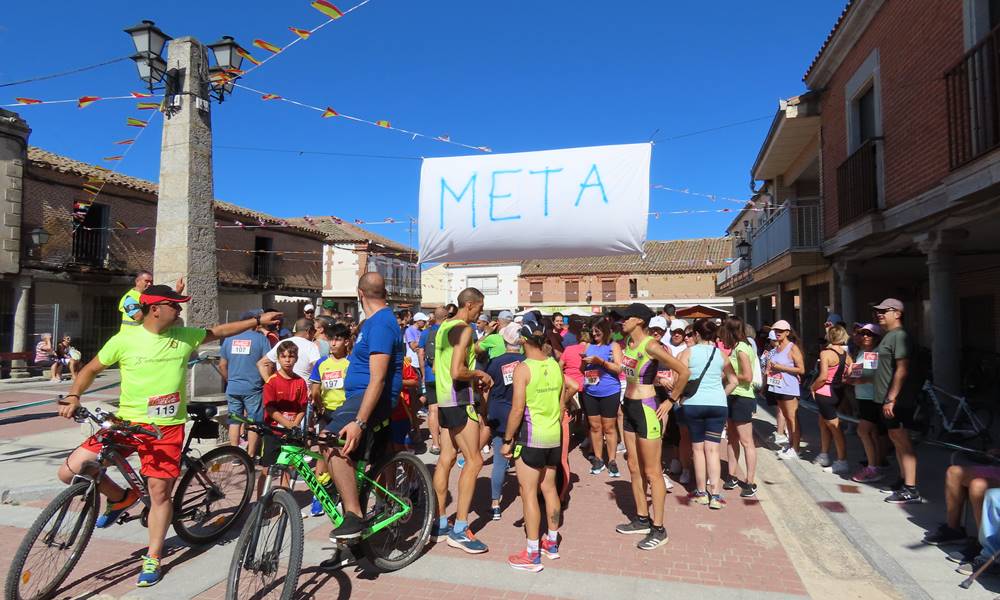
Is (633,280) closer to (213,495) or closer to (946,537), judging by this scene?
(946,537)

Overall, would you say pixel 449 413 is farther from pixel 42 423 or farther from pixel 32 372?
pixel 32 372

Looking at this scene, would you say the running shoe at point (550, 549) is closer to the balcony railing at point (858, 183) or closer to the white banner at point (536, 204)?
the white banner at point (536, 204)

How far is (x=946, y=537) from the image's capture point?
159 inches

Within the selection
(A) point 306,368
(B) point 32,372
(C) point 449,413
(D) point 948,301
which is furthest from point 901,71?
(B) point 32,372

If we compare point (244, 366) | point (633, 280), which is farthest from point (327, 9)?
point (633, 280)

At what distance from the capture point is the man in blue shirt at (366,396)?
11.1 feet

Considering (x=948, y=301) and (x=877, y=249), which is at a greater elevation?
(x=877, y=249)

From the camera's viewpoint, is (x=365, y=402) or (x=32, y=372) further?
(x=32, y=372)

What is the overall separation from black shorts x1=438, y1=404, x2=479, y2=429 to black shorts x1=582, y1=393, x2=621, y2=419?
2163 mm

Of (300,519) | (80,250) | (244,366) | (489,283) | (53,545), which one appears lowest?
(53,545)

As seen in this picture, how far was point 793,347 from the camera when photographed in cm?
677

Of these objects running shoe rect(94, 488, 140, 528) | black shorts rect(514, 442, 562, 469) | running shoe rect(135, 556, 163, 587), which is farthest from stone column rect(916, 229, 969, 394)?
running shoe rect(94, 488, 140, 528)

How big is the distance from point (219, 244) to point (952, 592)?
87.4 ft

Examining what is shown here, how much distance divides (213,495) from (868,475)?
6042 millimetres
